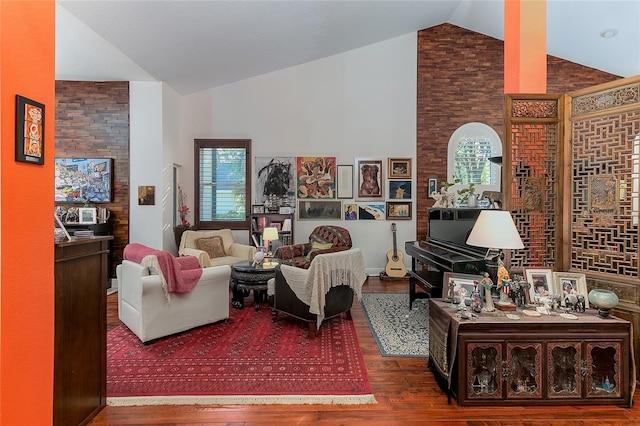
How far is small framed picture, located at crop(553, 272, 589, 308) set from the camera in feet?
8.54

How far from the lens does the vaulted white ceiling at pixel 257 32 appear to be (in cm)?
394

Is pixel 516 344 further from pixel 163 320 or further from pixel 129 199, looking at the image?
pixel 129 199

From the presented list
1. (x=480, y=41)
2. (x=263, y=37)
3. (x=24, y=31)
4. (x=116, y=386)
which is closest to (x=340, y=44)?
(x=263, y=37)

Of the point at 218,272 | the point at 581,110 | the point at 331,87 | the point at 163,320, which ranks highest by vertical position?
the point at 331,87

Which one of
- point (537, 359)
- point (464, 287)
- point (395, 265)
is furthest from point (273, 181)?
point (537, 359)

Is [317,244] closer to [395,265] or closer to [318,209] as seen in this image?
[318,209]

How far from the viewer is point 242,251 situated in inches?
228

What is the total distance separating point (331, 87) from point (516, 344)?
5.81m

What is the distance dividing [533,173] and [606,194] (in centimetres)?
58

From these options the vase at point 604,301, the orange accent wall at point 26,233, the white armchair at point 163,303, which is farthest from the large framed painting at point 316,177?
the orange accent wall at point 26,233

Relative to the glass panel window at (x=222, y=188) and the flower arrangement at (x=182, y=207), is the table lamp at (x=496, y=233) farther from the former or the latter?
the flower arrangement at (x=182, y=207)

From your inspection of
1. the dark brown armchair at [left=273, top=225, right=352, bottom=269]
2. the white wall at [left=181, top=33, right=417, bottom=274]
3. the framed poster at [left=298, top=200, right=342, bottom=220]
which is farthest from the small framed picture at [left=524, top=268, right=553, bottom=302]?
the framed poster at [left=298, top=200, right=342, bottom=220]

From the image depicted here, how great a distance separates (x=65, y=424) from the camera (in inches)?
80.6

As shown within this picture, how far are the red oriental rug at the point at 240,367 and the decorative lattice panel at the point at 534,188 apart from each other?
1.95 metres
